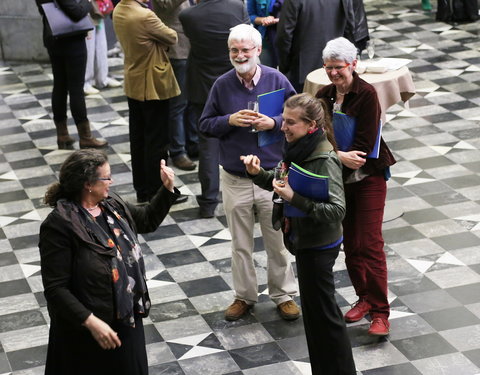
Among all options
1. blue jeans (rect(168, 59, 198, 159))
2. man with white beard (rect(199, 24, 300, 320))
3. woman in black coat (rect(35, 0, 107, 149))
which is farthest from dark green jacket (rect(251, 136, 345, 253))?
woman in black coat (rect(35, 0, 107, 149))

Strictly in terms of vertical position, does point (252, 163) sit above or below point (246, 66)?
below

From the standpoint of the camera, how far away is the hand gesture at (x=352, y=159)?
6148mm

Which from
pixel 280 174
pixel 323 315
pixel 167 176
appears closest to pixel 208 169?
pixel 280 174

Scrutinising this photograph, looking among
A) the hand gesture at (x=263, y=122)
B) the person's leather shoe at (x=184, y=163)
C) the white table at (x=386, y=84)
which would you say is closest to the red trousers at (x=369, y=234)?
the hand gesture at (x=263, y=122)

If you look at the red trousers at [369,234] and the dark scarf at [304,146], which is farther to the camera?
the red trousers at [369,234]

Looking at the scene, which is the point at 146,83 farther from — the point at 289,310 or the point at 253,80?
the point at 289,310

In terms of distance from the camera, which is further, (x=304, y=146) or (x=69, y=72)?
(x=69, y=72)

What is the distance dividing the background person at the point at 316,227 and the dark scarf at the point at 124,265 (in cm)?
91

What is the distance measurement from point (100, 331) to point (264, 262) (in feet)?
10.5

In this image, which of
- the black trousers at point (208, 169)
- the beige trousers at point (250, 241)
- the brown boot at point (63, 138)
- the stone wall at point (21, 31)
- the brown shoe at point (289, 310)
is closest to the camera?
the beige trousers at point (250, 241)

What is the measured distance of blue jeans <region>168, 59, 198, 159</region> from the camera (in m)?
9.34

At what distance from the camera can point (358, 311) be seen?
6762 millimetres

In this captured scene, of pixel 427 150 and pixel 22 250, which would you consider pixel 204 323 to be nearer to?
pixel 22 250

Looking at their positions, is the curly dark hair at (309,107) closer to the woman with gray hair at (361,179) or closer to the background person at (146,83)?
the woman with gray hair at (361,179)
